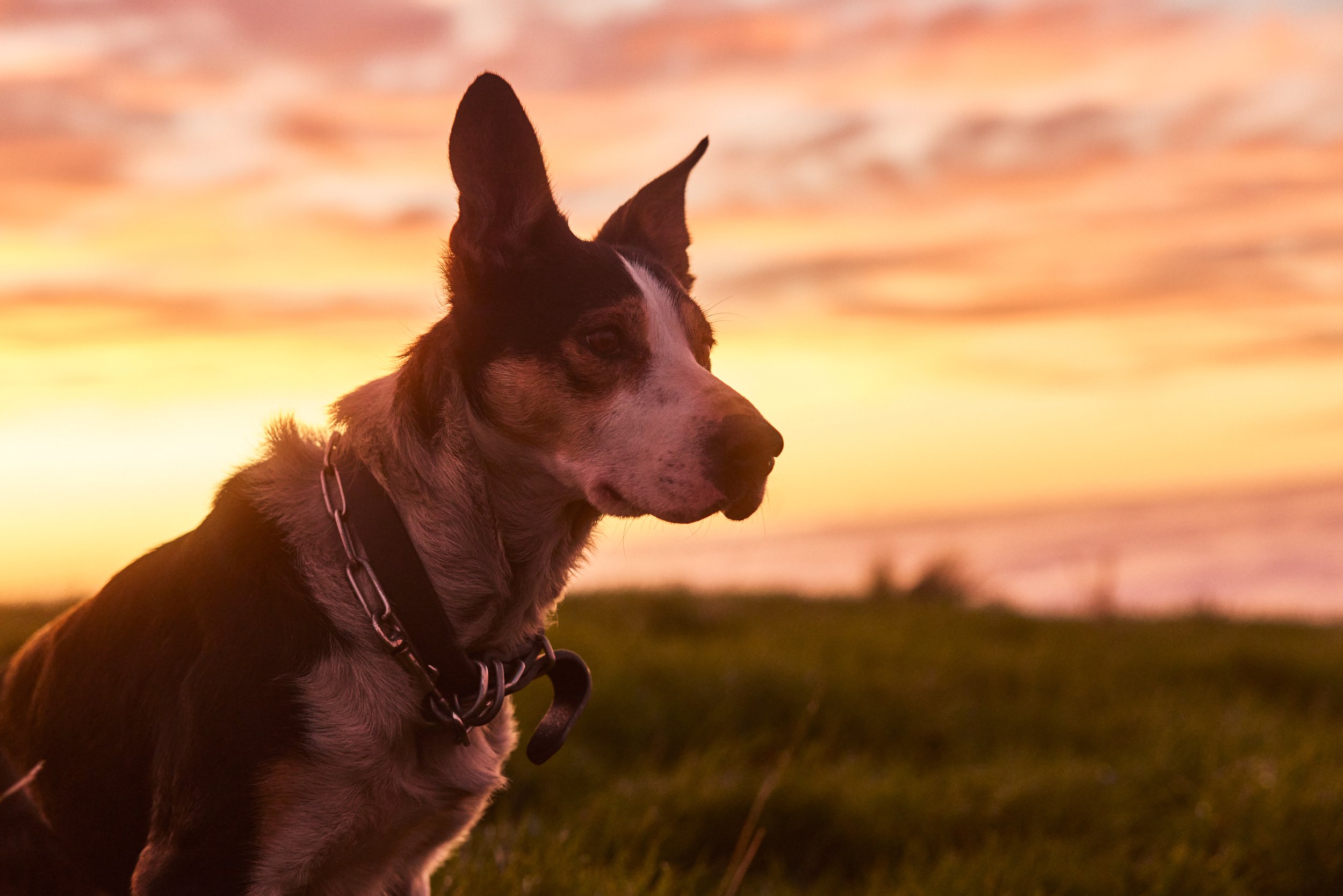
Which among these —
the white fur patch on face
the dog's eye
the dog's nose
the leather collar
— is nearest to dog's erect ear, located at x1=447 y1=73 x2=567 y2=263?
the dog's eye

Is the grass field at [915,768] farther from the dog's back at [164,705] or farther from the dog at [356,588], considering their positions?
the dog's back at [164,705]

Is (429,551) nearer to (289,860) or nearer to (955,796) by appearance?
(289,860)

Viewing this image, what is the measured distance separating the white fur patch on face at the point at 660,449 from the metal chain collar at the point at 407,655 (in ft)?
2.06

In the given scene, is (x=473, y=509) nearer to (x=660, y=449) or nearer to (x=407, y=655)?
(x=407, y=655)

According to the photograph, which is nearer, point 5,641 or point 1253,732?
point 1253,732

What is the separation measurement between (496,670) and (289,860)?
766 mm

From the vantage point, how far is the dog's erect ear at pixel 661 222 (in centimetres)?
448

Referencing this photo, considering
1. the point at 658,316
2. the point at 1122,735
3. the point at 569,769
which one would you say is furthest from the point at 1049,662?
the point at 658,316

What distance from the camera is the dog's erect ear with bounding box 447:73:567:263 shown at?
138 inches

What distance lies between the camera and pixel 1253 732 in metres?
6.97

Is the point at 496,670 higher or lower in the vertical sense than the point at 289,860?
higher

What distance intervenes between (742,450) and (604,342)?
0.64 meters

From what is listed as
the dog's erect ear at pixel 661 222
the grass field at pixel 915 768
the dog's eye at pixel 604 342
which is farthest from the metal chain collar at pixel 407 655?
the dog's erect ear at pixel 661 222

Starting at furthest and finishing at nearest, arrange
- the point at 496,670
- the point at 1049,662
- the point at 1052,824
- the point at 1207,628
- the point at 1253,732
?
the point at 1207,628, the point at 1049,662, the point at 1253,732, the point at 1052,824, the point at 496,670
